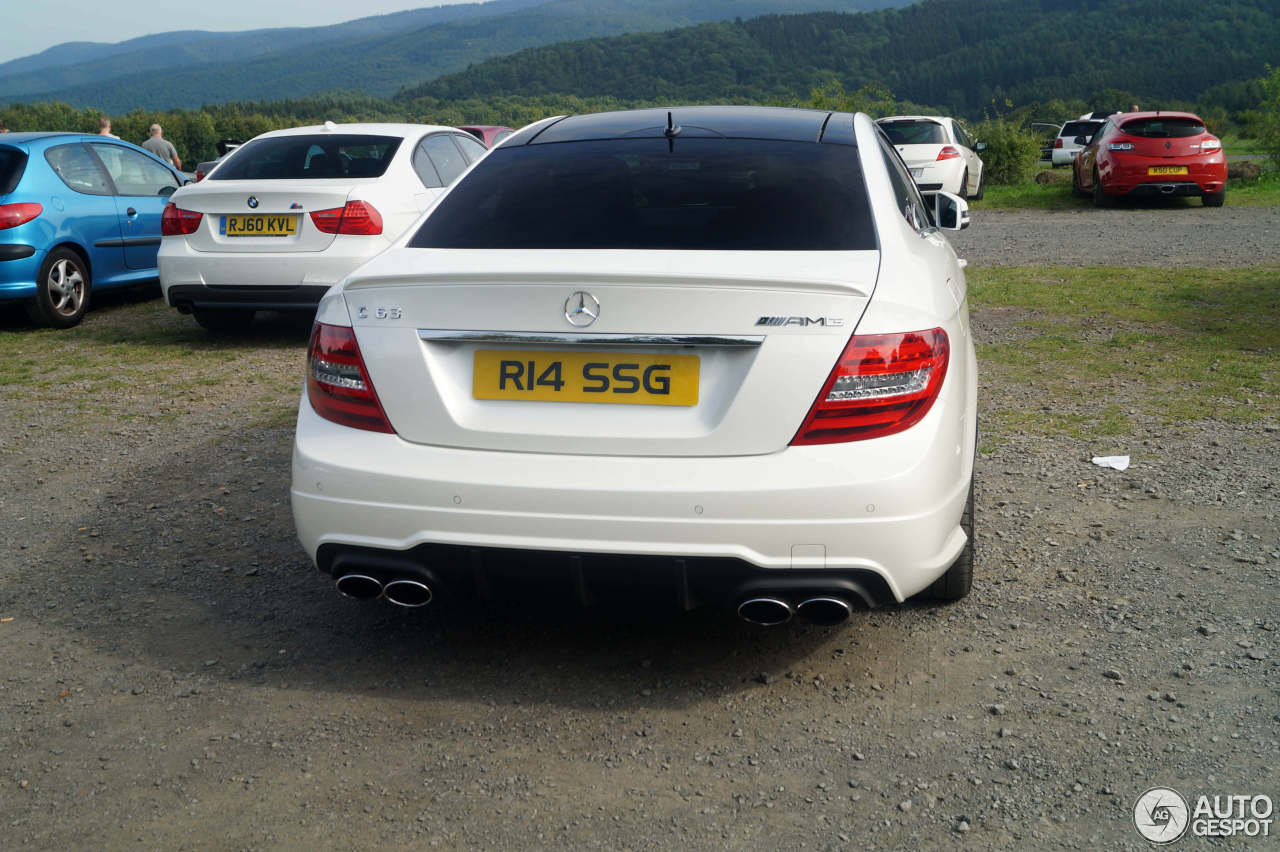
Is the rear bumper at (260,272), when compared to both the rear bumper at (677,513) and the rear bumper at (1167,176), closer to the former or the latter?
the rear bumper at (677,513)

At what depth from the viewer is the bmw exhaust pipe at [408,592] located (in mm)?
2930

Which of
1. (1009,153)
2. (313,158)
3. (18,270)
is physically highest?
(313,158)

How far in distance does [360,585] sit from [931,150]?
58.0 feet

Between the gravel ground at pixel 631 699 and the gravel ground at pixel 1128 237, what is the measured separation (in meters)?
8.27

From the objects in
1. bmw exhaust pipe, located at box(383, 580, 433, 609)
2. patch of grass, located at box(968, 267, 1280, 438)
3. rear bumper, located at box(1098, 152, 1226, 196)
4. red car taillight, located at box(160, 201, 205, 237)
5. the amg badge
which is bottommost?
rear bumper, located at box(1098, 152, 1226, 196)

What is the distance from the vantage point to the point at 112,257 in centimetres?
978

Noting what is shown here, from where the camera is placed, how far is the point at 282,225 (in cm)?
796

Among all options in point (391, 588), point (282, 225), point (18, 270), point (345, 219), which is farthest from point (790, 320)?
point (18, 270)

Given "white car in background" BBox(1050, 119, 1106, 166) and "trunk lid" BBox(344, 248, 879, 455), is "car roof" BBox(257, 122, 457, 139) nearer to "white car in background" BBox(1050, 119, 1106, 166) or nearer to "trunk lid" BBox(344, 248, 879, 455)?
"trunk lid" BBox(344, 248, 879, 455)

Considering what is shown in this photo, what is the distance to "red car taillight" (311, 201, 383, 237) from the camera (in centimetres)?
794

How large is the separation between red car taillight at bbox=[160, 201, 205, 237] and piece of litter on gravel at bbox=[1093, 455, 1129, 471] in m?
6.09

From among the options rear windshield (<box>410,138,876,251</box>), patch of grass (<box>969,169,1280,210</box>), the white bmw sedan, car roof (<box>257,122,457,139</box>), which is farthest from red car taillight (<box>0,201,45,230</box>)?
patch of grass (<box>969,169,1280,210</box>)

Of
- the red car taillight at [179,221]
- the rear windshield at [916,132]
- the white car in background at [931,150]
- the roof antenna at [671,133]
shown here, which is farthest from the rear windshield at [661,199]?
the rear windshield at [916,132]

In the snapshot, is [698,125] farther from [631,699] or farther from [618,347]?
[631,699]
